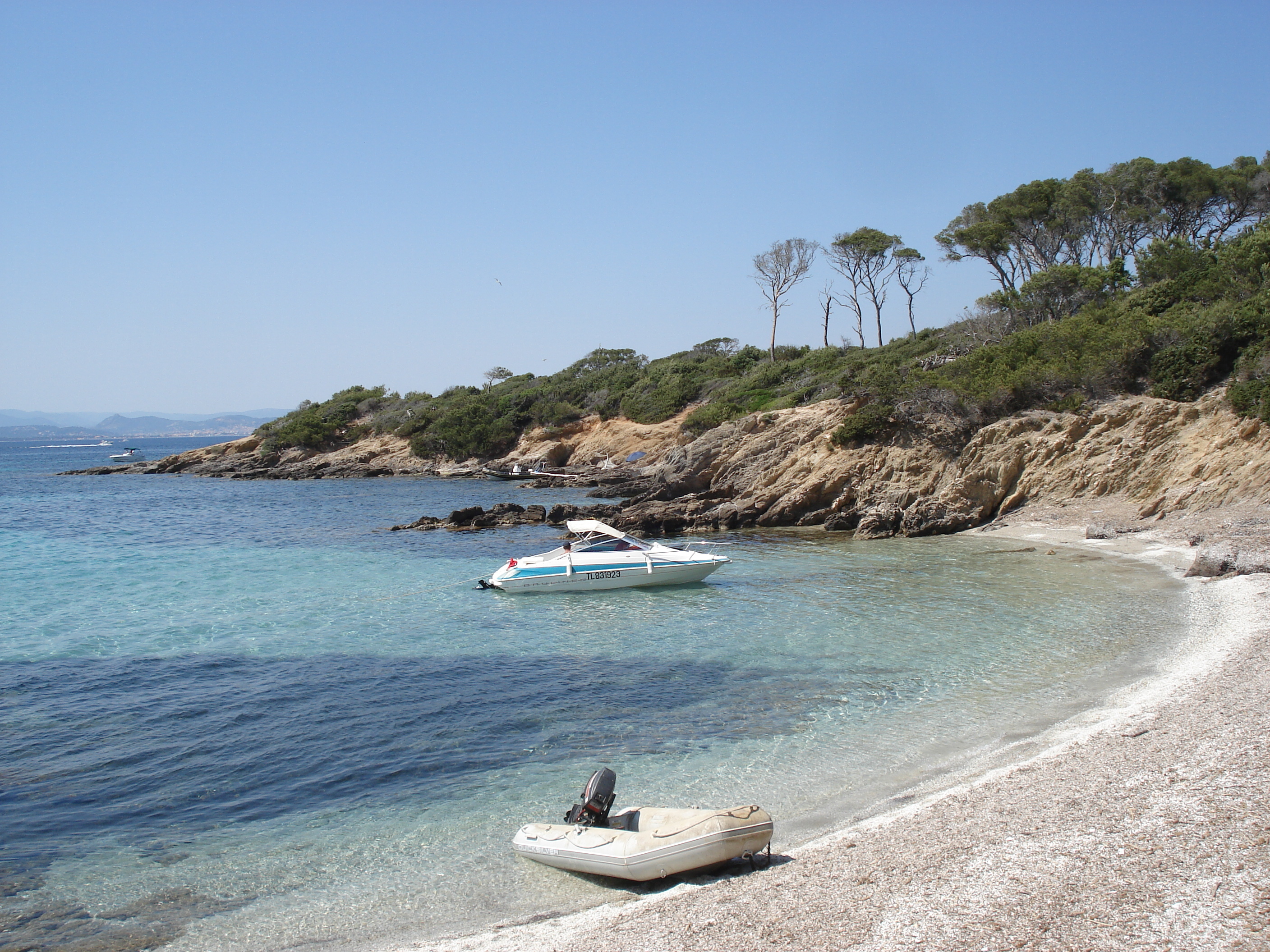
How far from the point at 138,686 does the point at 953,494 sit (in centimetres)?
2382

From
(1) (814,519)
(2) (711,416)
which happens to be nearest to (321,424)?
(2) (711,416)

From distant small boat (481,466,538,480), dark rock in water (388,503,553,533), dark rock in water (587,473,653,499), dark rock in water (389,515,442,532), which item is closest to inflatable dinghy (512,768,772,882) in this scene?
dark rock in water (388,503,553,533)

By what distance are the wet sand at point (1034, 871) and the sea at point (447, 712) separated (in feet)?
2.25

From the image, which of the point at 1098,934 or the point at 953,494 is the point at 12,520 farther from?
the point at 1098,934

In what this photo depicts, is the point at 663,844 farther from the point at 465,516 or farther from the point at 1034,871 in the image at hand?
the point at 465,516

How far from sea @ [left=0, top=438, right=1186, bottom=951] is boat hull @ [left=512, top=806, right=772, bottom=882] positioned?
0.21 metres

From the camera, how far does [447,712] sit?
39.0 ft

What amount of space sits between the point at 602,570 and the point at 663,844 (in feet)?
45.2

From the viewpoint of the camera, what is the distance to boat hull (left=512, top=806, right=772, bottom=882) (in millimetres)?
7035

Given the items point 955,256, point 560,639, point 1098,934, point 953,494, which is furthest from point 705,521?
point 955,256

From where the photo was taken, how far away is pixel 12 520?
1501 inches

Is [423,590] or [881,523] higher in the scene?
[881,523]

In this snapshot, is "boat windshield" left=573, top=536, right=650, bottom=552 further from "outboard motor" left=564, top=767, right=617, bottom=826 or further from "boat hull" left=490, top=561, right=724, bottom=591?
"outboard motor" left=564, top=767, right=617, bottom=826

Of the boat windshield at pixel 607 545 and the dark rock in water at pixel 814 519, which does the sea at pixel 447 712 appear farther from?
the dark rock in water at pixel 814 519
